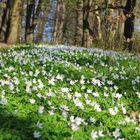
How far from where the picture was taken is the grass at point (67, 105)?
561cm

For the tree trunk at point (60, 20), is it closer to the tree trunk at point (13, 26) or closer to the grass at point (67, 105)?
the tree trunk at point (13, 26)

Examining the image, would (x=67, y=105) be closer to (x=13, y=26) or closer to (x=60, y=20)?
(x=13, y=26)

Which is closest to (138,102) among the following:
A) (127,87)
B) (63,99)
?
(127,87)

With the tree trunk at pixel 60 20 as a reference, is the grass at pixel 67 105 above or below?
above

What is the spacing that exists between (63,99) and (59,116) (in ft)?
3.94

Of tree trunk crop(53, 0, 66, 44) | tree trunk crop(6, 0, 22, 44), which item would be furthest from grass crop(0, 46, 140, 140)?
tree trunk crop(53, 0, 66, 44)

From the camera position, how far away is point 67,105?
7.14 meters

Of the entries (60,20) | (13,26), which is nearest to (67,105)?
(13,26)

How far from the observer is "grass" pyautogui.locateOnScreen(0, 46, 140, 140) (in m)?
5.61

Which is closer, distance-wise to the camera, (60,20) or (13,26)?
(13,26)

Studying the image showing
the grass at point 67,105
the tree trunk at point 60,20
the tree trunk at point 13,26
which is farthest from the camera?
the tree trunk at point 60,20

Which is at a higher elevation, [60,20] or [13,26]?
[13,26]

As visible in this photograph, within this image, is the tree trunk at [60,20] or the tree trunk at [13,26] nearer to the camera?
the tree trunk at [13,26]

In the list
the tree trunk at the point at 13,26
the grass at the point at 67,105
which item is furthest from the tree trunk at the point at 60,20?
the grass at the point at 67,105
